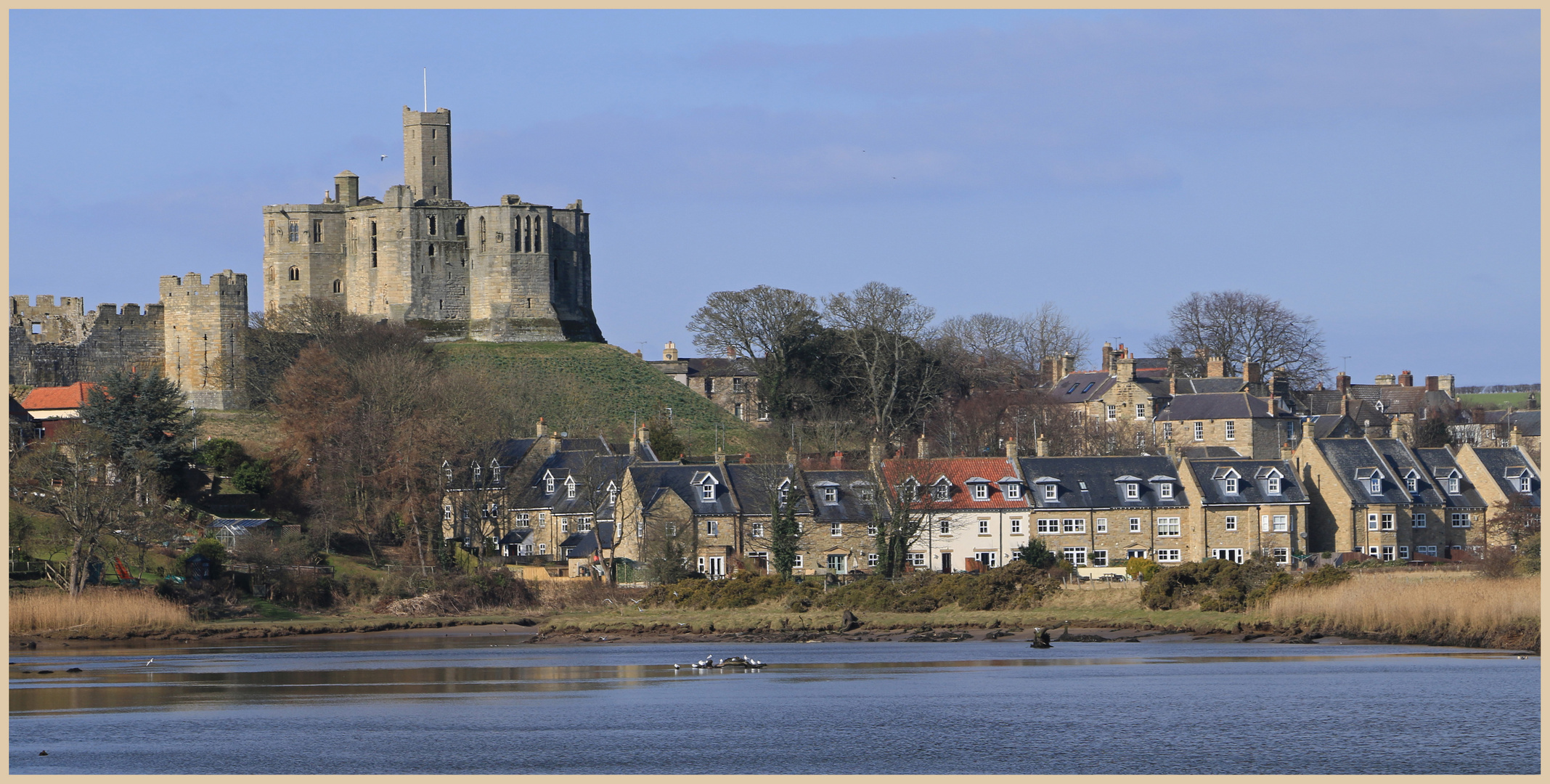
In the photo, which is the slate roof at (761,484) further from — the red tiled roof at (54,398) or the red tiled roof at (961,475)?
the red tiled roof at (54,398)

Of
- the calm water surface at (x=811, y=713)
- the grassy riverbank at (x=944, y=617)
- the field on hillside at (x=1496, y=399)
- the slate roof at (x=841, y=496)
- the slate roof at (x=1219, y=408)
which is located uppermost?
the field on hillside at (x=1496, y=399)

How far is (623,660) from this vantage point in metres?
44.0

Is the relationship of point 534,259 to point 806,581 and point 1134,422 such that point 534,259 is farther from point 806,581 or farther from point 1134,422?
point 806,581

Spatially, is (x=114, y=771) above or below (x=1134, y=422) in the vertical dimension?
below

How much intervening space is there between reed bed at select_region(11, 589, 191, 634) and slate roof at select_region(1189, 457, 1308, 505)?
3002cm

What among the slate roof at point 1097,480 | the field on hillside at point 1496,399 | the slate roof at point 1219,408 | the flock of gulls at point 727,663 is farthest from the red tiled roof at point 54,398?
the field on hillside at point 1496,399

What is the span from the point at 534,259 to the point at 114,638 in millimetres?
49920

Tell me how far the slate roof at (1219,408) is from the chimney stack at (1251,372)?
339 cm

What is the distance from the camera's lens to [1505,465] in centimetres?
6519

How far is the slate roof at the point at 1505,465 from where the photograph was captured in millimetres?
64062

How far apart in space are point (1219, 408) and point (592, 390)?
2767cm

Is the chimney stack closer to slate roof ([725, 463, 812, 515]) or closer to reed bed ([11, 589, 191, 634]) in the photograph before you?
slate roof ([725, 463, 812, 515])

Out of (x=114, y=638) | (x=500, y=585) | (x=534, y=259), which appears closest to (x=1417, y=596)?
(x=500, y=585)

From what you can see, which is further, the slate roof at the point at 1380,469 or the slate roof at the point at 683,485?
the slate roof at the point at 1380,469
